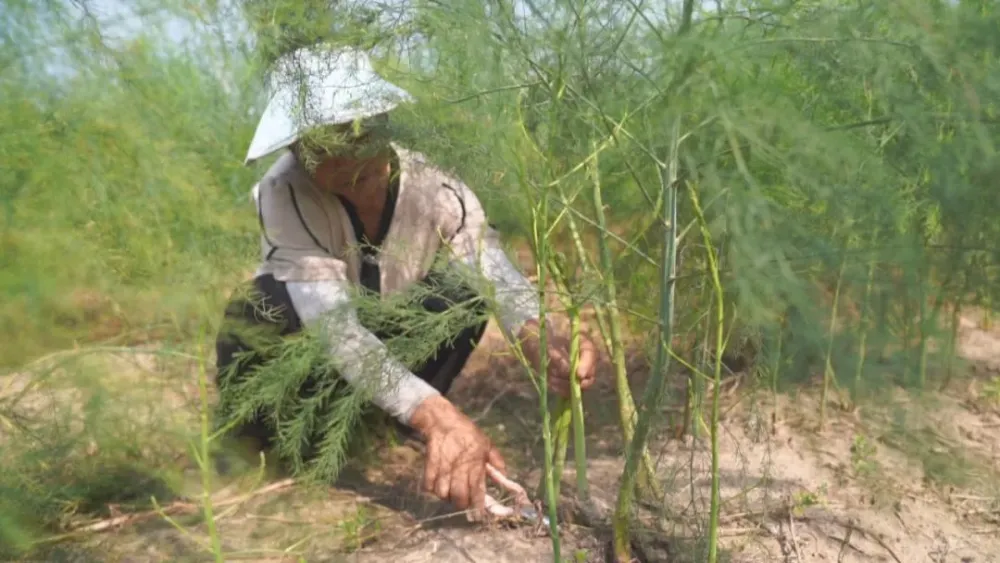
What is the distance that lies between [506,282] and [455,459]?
27cm

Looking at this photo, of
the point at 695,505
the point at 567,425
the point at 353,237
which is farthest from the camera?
the point at 353,237

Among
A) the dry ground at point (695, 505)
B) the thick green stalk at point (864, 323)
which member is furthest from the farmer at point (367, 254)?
the thick green stalk at point (864, 323)

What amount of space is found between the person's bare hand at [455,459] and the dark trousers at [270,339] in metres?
0.11

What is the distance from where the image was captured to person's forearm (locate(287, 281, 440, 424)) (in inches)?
49.3

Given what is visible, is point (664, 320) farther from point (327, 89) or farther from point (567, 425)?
point (327, 89)

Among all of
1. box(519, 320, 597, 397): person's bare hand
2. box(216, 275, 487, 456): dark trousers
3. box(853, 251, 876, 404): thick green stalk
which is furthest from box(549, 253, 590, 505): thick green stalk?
box(853, 251, 876, 404): thick green stalk

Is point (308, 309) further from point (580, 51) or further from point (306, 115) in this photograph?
point (580, 51)

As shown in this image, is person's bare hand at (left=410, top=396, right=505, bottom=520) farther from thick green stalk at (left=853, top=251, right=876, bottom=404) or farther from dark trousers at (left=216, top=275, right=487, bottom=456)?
thick green stalk at (left=853, top=251, right=876, bottom=404)

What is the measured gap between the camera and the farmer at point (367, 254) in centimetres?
127

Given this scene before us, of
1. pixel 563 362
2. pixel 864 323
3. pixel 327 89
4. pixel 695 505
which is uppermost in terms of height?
pixel 327 89

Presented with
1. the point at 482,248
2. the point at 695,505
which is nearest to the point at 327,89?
the point at 482,248

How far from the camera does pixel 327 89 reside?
1.29m

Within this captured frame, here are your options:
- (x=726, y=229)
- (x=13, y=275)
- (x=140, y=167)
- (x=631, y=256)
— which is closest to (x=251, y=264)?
(x=140, y=167)

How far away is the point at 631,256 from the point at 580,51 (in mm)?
553
